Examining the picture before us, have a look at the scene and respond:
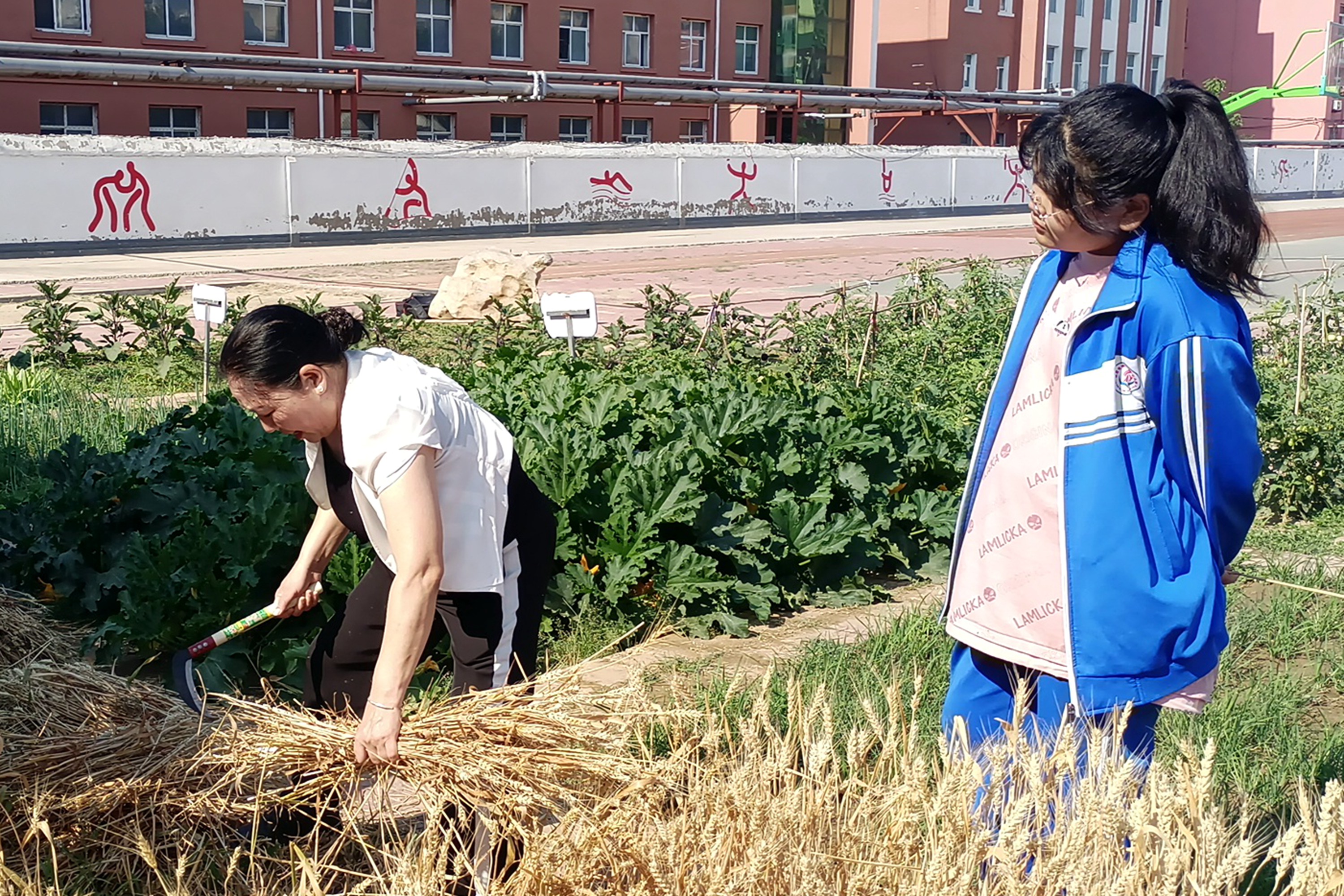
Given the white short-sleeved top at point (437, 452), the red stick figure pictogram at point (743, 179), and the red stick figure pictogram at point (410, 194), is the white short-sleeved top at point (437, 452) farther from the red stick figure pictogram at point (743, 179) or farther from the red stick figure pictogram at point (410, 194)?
the red stick figure pictogram at point (743, 179)

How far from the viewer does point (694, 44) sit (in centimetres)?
4391

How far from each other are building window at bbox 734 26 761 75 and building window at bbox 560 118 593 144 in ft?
21.9

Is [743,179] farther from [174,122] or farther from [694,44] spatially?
[694,44]

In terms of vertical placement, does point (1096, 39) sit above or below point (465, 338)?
above

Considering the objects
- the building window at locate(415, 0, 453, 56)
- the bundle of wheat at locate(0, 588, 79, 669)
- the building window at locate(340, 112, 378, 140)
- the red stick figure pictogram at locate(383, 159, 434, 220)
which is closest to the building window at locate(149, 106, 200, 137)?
the building window at locate(340, 112, 378, 140)

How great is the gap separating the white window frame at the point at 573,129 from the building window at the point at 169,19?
397 inches

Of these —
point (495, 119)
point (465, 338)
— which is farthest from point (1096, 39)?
point (465, 338)

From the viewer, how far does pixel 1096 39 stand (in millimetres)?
57250

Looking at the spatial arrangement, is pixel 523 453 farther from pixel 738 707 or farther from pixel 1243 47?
pixel 1243 47

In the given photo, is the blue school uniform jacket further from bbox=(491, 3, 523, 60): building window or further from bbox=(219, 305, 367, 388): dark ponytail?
bbox=(491, 3, 523, 60): building window

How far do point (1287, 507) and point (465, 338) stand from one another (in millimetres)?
5818

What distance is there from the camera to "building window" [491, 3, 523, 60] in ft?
129

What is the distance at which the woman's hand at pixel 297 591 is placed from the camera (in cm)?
346

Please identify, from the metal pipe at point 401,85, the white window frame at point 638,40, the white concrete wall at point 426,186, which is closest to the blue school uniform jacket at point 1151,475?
the white concrete wall at point 426,186
